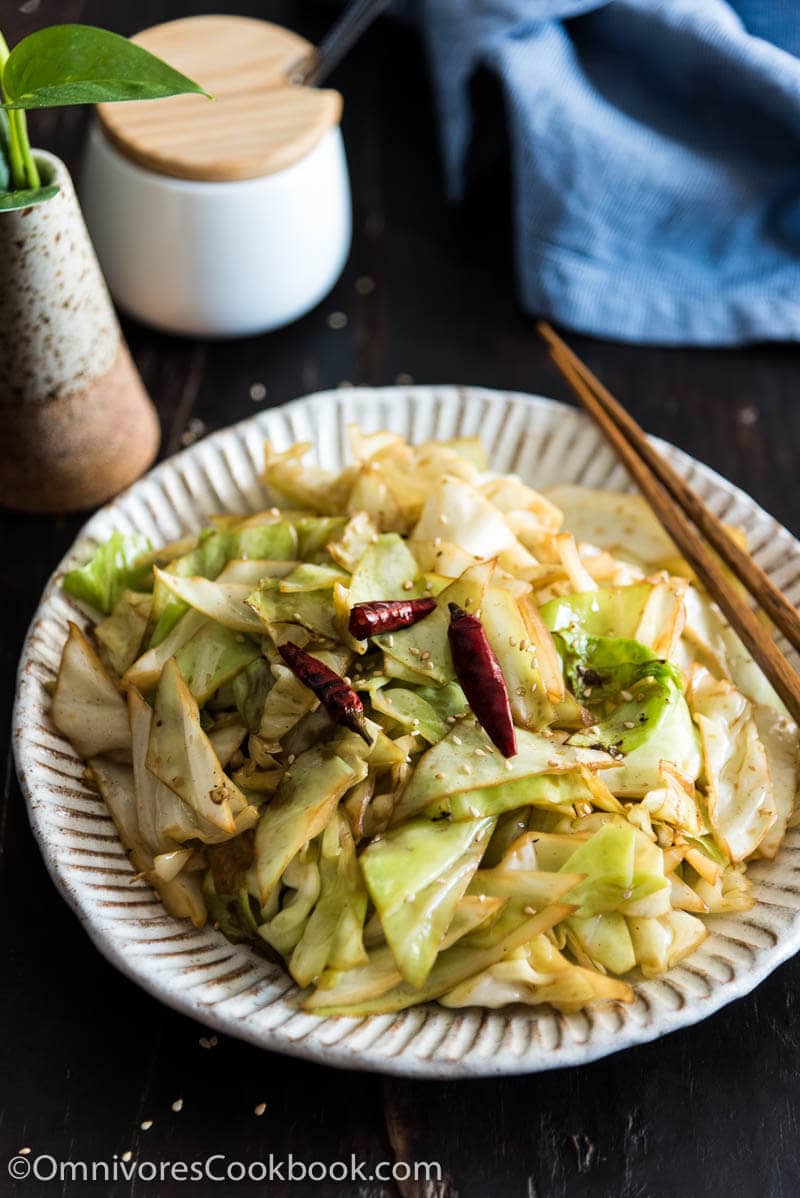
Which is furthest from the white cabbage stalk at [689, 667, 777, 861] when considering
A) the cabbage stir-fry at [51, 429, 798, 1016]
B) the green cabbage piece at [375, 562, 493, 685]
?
the green cabbage piece at [375, 562, 493, 685]

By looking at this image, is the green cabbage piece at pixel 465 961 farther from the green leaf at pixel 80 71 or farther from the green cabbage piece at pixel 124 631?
the green leaf at pixel 80 71

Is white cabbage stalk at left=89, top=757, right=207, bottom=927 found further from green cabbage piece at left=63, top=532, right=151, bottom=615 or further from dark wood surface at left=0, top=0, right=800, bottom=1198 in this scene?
green cabbage piece at left=63, top=532, right=151, bottom=615

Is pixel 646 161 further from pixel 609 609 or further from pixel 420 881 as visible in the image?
pixel 420 881

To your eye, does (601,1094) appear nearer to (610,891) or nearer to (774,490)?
(610,891)

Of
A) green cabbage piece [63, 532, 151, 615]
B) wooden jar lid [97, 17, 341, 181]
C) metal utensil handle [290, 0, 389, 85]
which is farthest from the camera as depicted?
metal utensil handle [290, 0, 389, 85]

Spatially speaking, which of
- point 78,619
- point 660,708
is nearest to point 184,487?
point 78,619

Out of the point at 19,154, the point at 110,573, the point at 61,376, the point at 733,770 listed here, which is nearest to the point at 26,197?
the point at 19,154
